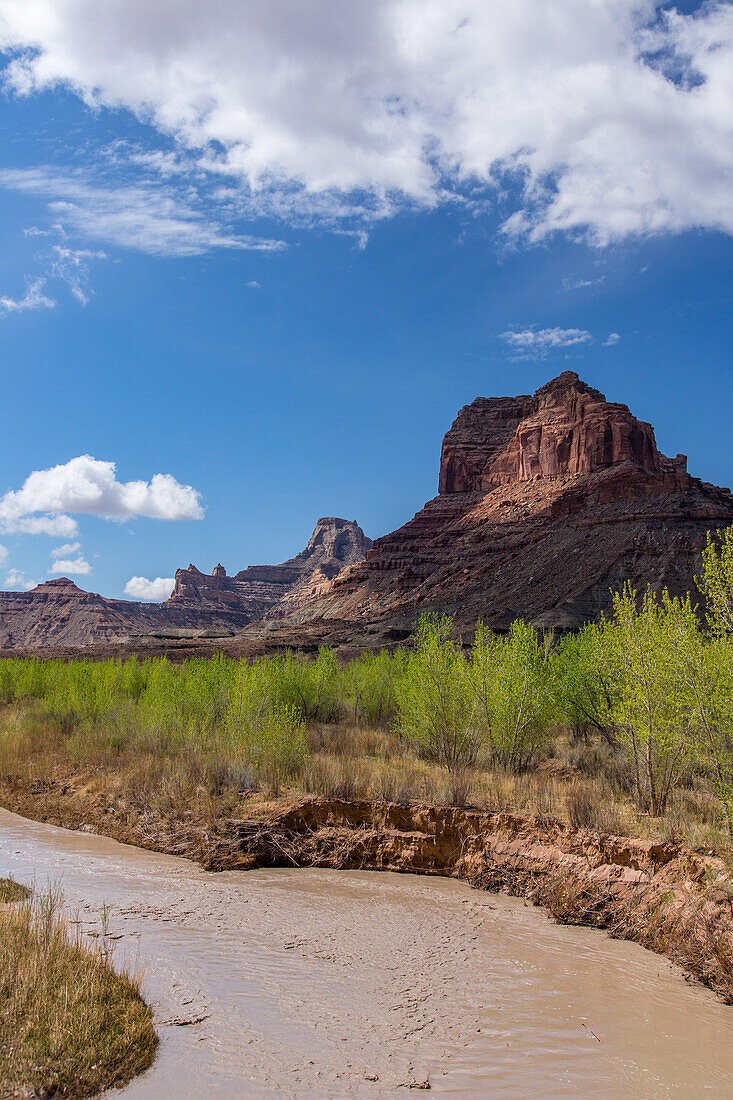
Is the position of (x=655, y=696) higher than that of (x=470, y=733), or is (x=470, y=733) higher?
(x=655, y=696)

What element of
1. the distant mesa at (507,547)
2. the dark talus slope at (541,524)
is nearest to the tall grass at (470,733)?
the dark talus slope at (541,524)

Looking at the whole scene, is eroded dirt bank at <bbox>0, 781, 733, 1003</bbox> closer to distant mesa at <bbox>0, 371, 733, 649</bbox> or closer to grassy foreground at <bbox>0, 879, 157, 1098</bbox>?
grassy foreground at <bbox>0, 879, 157, 1098</bbox>

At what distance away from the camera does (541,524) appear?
85188 mm

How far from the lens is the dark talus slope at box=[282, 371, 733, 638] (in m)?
60.6

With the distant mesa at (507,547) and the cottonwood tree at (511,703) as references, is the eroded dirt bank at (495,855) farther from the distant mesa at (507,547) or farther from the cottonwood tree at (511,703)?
the distant mesa at (507,547)

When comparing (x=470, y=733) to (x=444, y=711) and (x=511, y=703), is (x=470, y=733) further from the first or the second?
(x=511, y=703)

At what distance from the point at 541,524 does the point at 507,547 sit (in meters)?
5.31

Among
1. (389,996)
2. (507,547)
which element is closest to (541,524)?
(507,547)

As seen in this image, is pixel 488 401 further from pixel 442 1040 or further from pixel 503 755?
pixel 442 1040

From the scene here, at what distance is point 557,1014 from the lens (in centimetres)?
678

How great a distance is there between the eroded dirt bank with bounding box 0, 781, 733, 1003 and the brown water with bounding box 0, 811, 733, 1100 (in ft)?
1.47

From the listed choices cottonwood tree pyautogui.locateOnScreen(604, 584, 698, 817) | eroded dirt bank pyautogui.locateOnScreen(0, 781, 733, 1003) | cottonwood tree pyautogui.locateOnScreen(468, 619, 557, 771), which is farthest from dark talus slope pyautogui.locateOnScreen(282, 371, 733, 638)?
eroded dirt bank pyautogui.locateOnScreen(0, 781, 733, 1003)

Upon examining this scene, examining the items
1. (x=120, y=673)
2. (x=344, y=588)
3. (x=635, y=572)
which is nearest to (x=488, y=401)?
(x=344, y=588)

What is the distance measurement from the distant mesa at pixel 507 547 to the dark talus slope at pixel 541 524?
231 millimetres
